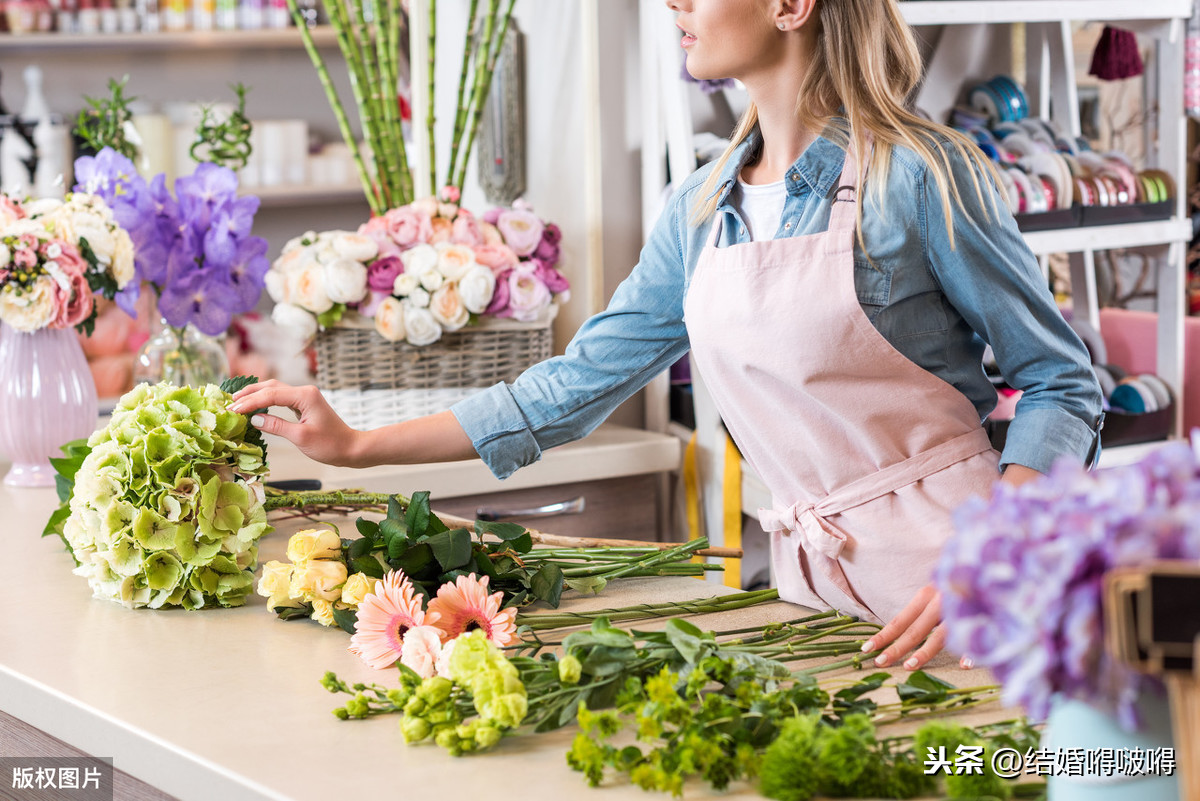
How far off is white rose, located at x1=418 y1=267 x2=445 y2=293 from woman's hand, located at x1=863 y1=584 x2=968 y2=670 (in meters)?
1.32

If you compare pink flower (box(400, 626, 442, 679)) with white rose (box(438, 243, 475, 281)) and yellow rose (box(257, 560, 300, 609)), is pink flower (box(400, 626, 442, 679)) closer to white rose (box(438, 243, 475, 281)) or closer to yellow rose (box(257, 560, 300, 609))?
yellow rose (box(257, 560, 300, 609))

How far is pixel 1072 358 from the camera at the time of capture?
1.27m

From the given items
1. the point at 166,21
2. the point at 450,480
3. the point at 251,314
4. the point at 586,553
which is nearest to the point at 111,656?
the point at 586,553

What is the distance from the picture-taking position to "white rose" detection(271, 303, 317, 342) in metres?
2.24

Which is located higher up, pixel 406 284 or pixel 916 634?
pixel 406 284

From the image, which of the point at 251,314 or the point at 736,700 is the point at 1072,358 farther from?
the point at 251,314

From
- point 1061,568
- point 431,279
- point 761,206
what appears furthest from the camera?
point 431,279

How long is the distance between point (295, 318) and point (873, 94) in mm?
1277

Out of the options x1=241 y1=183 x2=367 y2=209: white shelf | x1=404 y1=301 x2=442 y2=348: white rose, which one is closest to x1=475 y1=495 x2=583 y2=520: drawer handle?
x1=404 y1=301 x2=442 y2=348: white rose

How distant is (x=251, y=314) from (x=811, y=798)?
10.4ft

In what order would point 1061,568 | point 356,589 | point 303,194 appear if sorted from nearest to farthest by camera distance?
point 1061,568, point 356,589, point 303,194

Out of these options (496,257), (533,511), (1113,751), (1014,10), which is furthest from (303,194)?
(1113,751)

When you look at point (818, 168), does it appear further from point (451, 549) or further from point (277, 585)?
point (277, 585)

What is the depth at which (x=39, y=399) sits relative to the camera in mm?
1839
